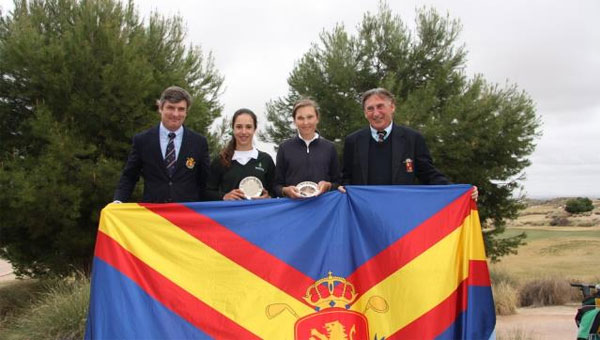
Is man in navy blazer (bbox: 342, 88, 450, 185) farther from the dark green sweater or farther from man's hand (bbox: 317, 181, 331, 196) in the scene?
the dark green sweater

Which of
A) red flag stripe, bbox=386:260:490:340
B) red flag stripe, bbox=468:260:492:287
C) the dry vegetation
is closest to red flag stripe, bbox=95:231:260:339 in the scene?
red flag stripe, bbox=386:260:490:340

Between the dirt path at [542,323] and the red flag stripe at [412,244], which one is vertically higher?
the red flag stripe at [412,244]

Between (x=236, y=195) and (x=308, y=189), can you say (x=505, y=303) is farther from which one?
(x=236, y=195)

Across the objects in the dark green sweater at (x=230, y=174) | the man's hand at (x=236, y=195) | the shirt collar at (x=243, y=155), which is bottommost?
the man's hand at (x=236, y=195)

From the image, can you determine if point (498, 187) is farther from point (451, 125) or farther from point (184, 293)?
point (184, 293)

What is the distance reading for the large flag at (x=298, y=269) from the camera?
4172mm

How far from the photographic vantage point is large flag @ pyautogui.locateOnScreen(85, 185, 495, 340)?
417 centimetres

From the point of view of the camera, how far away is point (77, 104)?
9328 millimetres

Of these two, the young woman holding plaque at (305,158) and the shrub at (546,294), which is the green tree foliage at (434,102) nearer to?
the shrub at (546,294)

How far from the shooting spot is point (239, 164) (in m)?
4.87

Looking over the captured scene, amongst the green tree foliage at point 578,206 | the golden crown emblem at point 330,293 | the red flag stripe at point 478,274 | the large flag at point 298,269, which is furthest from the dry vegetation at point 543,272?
the green tree foliage at point 578,206

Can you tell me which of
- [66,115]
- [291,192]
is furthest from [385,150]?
[66,115]

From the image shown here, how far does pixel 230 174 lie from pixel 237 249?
30.5 inches

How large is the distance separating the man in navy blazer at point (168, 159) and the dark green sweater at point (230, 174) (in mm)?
172
